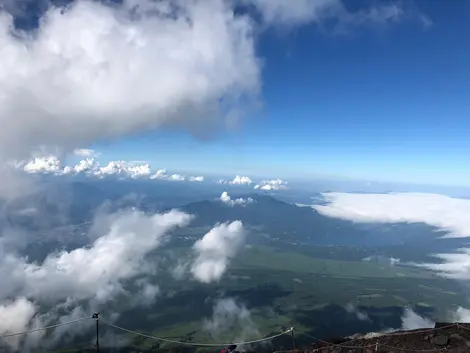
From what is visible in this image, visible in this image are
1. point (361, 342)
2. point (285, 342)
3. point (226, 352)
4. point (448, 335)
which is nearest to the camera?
point (226, 352)

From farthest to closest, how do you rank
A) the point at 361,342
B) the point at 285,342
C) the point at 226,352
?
1. the point at 285,342
2. the point at 361,342
3. the point at 226,352

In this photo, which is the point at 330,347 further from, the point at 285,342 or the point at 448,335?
the point at 285,342

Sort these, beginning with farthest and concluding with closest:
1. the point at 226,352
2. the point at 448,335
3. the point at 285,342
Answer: the point at 285,342
the point at 448,335
the point at 226,352

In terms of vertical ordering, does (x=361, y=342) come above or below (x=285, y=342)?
above

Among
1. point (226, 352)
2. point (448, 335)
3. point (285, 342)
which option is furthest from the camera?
point (285, 342)

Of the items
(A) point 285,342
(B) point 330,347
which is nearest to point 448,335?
(B) point 330,347

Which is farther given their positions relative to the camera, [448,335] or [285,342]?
[285,342]

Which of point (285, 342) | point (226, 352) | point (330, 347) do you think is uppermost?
point (226, 352)

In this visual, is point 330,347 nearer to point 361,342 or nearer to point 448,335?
point 361,342

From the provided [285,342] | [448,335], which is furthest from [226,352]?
[285,342]
